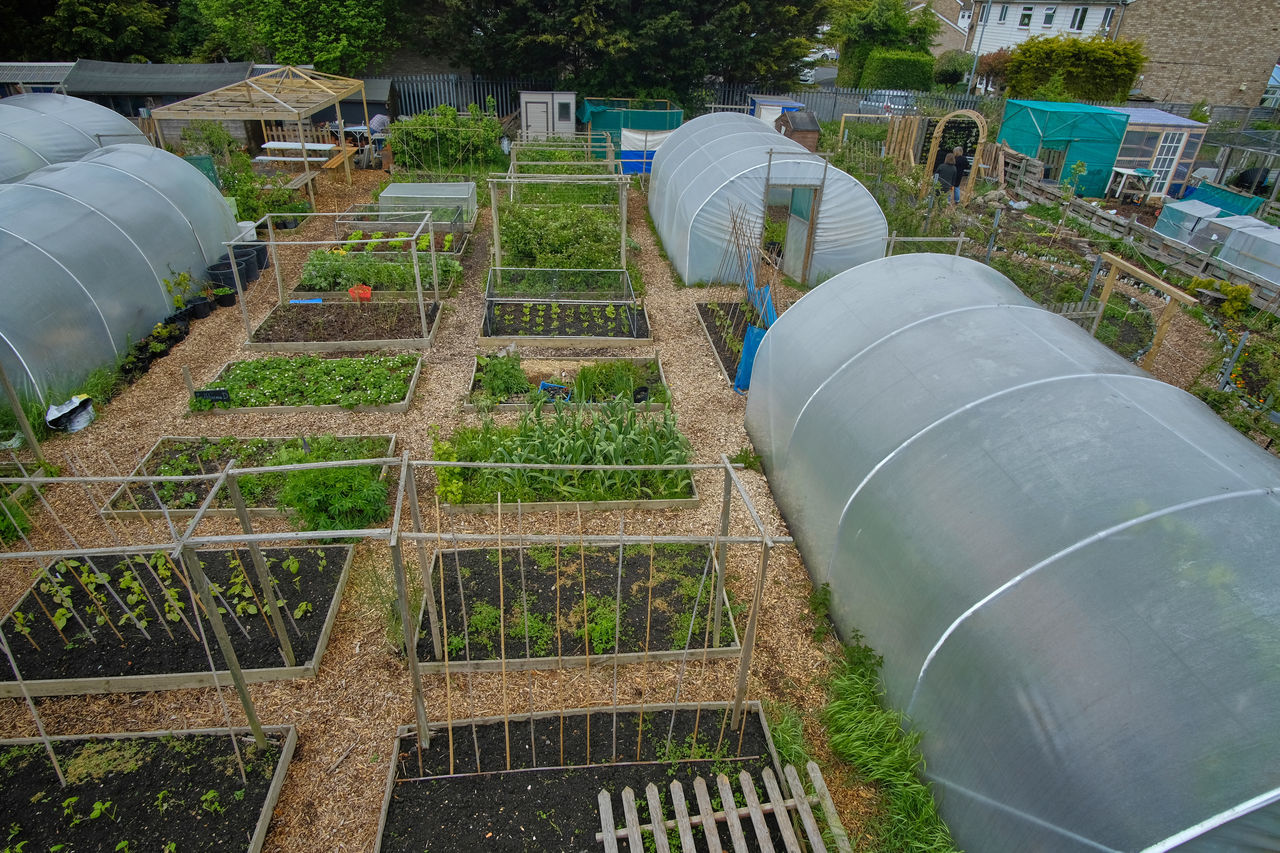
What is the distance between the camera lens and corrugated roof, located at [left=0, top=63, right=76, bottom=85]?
2167 centimetres

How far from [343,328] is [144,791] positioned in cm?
766

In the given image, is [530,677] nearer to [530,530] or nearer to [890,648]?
[530,530]

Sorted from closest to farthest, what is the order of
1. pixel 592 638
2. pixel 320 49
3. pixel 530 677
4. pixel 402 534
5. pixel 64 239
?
pixel 402 534
pixel 530 677
pixel 592 638
pixel 64 239
pixel 320 49

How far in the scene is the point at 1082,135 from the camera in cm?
1912

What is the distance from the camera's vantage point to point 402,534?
13.8ft

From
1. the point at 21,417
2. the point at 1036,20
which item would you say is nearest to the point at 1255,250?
the point at 21,417

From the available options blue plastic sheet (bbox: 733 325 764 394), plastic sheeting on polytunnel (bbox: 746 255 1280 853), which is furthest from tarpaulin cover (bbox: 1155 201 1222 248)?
plastic sheeting on polytunnel (bbox: 746 255 1280 853)

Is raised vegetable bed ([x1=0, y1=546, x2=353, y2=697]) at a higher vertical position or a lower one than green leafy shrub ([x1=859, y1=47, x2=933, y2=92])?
lower

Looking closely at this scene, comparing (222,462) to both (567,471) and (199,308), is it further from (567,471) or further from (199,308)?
(199,308)

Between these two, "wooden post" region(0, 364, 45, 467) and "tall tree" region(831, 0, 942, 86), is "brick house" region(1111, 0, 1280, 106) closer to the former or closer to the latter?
"tall tree" region(831, 0, 942, 86)

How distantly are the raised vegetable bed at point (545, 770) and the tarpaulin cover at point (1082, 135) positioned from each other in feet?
66.7

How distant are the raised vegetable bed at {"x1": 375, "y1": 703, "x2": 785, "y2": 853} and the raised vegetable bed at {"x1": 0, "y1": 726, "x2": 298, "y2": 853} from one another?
34.4 inches

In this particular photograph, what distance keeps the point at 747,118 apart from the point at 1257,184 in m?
14.6

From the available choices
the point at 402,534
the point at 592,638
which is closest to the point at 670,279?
the point at 592,638
